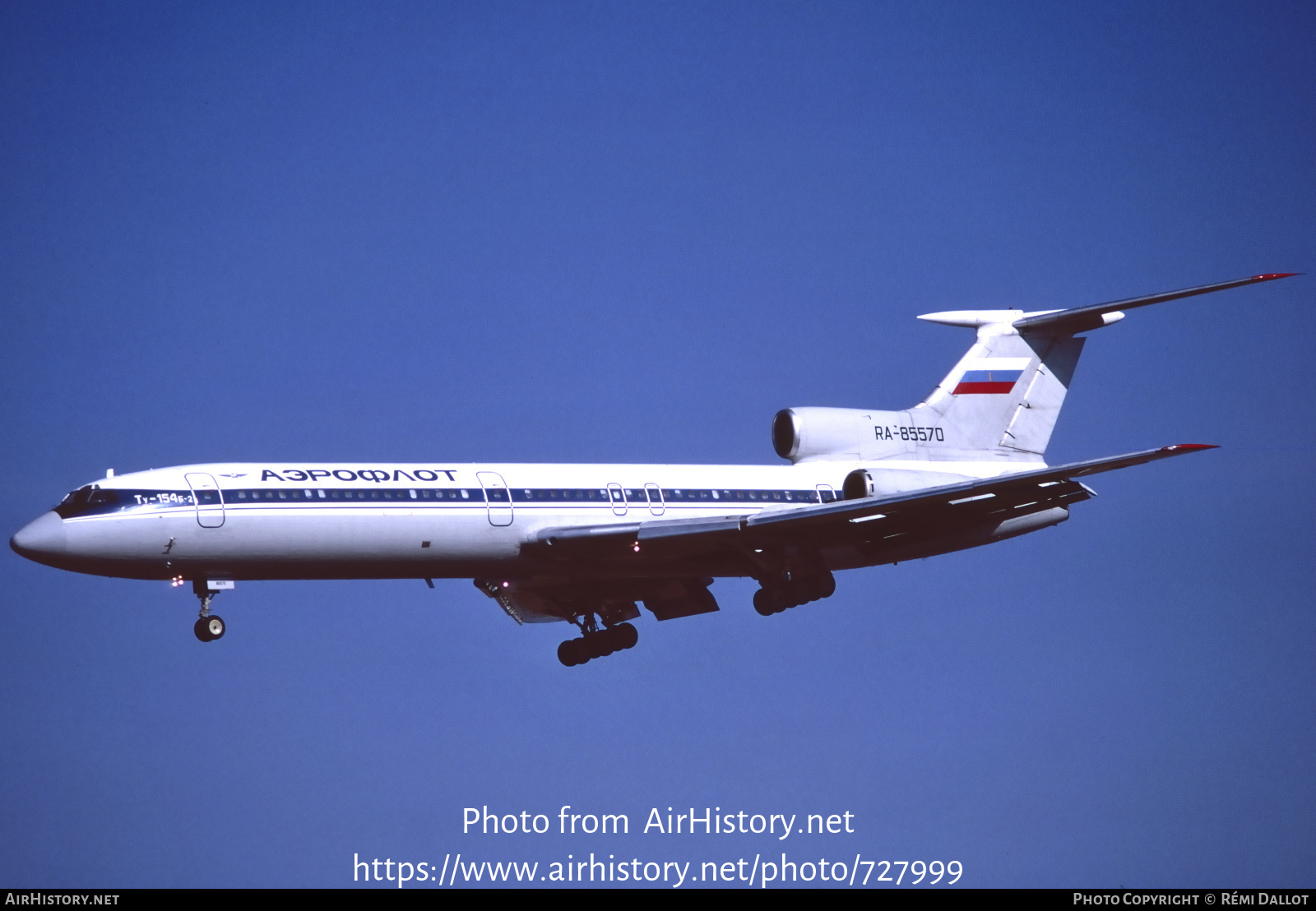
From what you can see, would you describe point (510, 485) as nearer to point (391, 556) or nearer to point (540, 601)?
point (391, 556)

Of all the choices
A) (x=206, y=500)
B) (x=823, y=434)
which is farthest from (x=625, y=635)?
(x=206, y=500)

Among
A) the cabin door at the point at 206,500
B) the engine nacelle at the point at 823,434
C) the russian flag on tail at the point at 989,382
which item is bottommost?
the cabin door at the point at 206,500

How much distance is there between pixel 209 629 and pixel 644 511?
31.7 feet

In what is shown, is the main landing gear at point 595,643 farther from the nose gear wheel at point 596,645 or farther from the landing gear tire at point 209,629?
the landing gear tire at point 209,629

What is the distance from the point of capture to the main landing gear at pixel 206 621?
35.8m

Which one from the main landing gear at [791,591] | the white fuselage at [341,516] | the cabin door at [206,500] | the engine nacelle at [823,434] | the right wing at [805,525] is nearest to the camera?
the white fuselage at [341,516]

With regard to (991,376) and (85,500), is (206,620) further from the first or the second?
(991,376)

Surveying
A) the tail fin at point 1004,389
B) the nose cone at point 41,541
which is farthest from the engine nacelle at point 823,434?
the nose cone at point 41,541

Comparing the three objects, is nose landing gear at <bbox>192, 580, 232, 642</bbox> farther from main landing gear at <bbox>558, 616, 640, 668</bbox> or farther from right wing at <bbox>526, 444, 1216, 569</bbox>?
main landing gear at <bbox>558, 616, 640, 668</bbox>

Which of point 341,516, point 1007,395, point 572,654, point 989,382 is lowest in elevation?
point 572,654

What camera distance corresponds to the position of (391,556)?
36.5m

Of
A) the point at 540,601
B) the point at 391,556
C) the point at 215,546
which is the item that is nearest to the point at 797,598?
the point at 540,601

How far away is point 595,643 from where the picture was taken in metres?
43.8

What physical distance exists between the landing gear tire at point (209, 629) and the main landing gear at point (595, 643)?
10.4 metres
